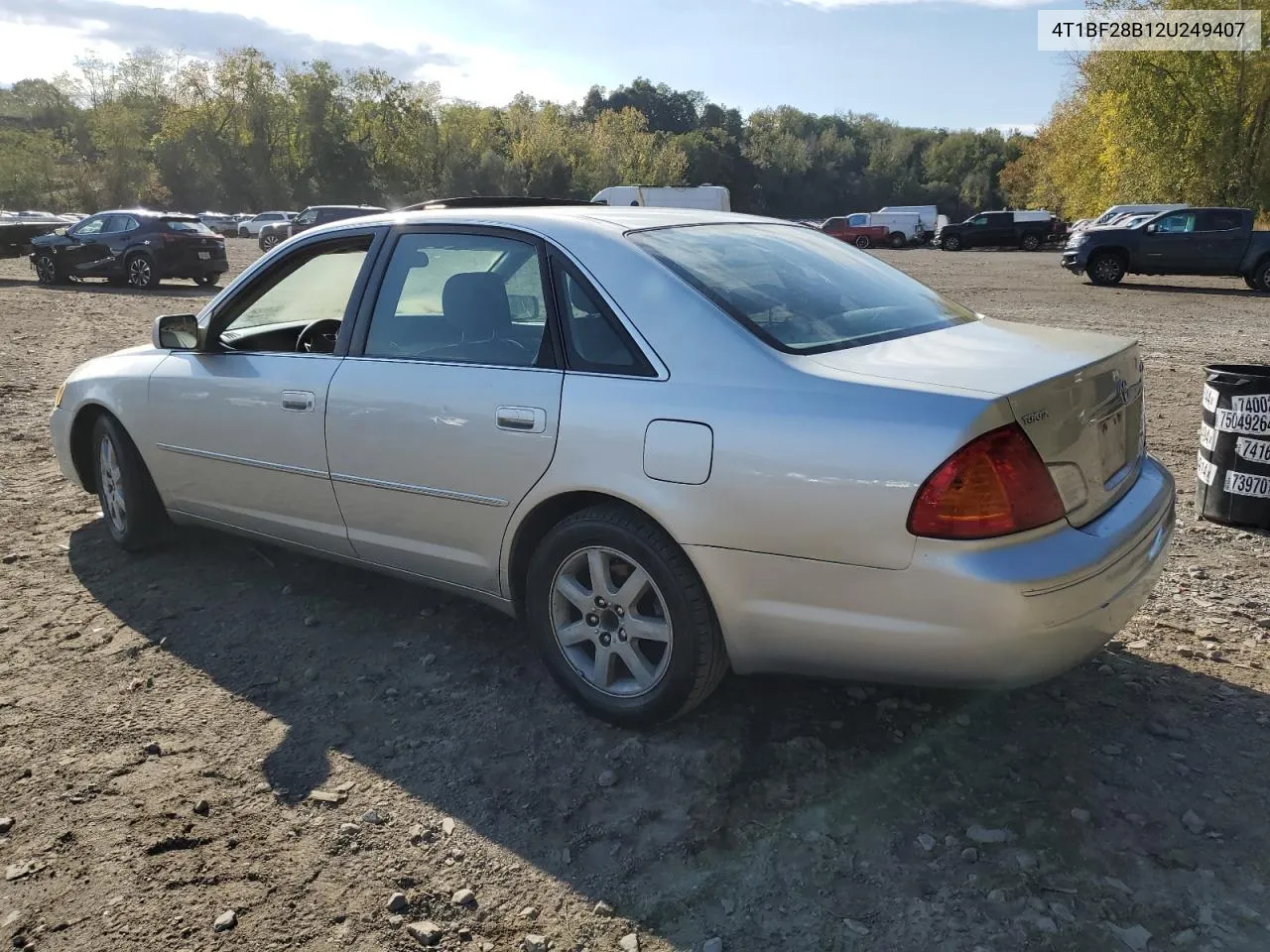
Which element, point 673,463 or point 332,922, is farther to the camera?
point 673,463

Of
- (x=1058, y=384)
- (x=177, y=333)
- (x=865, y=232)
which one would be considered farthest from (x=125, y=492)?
Answer: (x=865, y=232)

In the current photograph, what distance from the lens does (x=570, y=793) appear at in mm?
2820

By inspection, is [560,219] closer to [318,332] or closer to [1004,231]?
[318,332]

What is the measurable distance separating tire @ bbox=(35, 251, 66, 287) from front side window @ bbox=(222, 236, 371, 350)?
18903 millimetres

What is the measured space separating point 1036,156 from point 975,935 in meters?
71.9

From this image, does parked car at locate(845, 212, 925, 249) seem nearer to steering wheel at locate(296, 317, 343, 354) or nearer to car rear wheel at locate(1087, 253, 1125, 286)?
car rear wheel at locate(1087, 253, 1125, 286)

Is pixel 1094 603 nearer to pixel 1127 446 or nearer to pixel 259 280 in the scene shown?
pixel 1127 446

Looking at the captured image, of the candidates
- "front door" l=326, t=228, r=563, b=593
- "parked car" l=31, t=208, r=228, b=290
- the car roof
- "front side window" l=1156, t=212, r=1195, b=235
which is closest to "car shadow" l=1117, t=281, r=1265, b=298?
"front side window" l=1156, t=212, r=1195, b=235

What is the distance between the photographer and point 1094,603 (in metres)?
2.56

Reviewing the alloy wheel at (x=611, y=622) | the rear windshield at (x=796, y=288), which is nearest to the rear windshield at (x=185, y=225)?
the rear windshield at (x=796, y=288)

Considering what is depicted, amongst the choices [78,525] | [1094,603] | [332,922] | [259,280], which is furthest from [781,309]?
[78,525]

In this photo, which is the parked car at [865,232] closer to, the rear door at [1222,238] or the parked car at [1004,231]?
the parked car at [1004,231]

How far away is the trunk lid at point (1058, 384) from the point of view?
2.55 meters

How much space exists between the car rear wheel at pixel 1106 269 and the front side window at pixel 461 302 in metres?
21.7
